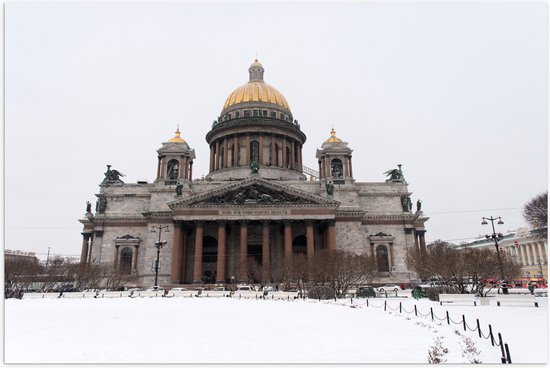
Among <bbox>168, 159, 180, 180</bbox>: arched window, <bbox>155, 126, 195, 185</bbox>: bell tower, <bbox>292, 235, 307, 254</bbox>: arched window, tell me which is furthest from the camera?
<bbox>168, 159, 180, 180</bbox>: arched window

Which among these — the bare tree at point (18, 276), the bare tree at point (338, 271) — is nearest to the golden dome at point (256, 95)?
the bare tree at point (338, 271)

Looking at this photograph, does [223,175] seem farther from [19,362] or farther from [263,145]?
[19,362]

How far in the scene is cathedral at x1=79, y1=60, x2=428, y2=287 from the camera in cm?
4353

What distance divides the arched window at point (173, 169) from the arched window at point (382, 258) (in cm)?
2631

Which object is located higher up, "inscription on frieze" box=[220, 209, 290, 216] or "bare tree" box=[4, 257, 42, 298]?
"inscription on frieze" box=[220, 209, 290, 216]

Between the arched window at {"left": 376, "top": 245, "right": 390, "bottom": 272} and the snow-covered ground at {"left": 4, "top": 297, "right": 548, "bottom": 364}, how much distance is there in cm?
2882

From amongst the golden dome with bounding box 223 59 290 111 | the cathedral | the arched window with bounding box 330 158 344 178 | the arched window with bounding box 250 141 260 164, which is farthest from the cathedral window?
the arched window with bounding box 330 158 344 178

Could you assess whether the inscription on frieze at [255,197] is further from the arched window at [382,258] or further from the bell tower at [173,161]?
the arched window at [382,258]

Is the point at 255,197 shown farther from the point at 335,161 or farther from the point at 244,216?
the point at 335,161

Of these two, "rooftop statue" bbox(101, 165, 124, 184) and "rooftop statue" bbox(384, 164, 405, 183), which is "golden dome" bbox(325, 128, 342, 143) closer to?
"rooftop statue" bbox(384, 164, 405, 183)

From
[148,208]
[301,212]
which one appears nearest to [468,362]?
[301,212]

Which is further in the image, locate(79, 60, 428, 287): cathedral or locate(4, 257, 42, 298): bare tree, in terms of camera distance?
locate(79, 60, 428, 287): cathedral

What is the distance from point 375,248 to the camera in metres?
47.6

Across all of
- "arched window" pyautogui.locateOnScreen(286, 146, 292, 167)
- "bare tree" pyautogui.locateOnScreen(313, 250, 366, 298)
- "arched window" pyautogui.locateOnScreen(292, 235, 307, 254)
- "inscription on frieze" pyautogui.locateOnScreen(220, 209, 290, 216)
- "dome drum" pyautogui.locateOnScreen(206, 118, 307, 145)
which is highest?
"dome drum" pyautogui.locateOnScreen(206, 118, 307, 145)
